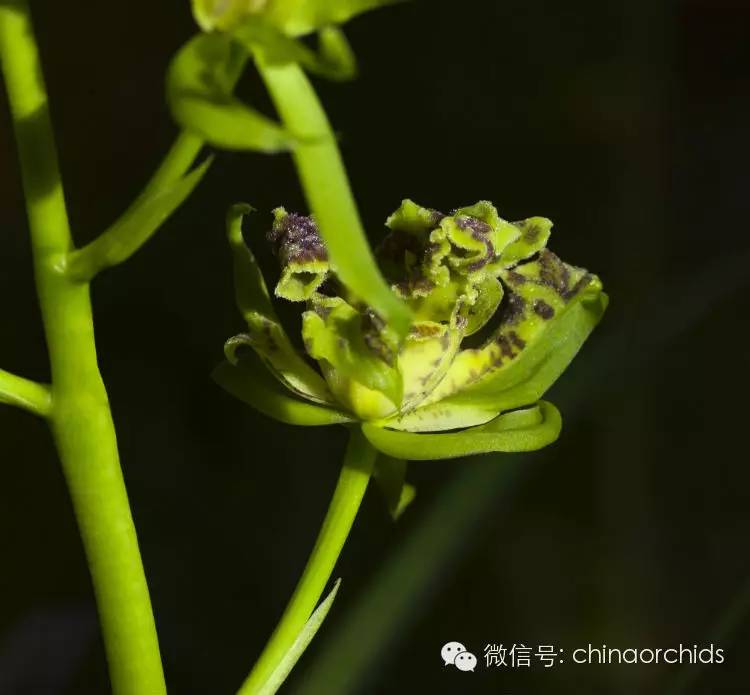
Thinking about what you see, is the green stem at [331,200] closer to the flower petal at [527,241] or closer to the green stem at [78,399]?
the green stem at [78,399]

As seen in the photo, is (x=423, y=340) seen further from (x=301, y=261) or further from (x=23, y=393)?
(x=23, y=393)

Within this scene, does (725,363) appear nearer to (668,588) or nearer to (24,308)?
(668,588)

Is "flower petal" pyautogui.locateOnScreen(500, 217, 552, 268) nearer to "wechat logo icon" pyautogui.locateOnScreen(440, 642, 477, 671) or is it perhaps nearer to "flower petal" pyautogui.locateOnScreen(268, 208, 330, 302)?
"flower petal" pyautogui.locateOnScreen(268, 208, 330, 302)

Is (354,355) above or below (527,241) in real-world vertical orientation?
below

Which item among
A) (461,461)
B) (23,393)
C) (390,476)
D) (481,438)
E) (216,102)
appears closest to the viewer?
(216,102)

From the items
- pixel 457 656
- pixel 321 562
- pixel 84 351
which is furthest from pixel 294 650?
pixel 457 656

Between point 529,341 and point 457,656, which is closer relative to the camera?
point 529,341

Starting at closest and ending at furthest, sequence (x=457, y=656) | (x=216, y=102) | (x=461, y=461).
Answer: (x=216, y=102) < (x=457, y=656) < (x=461, y=461)
